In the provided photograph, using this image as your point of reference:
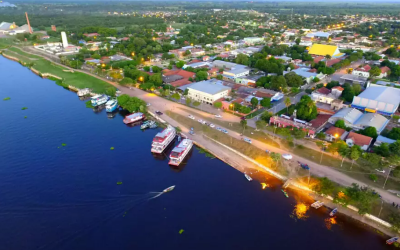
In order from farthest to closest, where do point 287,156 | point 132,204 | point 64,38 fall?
1. point 64,38
2. point 287,156
3. point 132,204

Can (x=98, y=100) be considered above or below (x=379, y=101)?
below

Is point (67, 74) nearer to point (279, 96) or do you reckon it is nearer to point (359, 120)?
point (279, 96)

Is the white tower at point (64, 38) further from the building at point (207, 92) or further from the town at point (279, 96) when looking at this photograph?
the building at point (207, 92)

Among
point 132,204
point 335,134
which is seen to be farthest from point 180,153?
point 335,134

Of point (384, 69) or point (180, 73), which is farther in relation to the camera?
point (384, 69)

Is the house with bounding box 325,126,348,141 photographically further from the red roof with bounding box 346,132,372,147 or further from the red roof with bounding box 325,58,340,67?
the red roof with bounding box 325,58,340,67

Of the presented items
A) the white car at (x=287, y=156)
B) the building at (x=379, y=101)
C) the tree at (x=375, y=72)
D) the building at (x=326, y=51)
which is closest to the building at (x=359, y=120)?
the building at (x=379, y=101)

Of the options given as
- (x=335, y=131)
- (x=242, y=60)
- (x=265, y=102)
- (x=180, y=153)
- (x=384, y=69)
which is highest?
(x=242, y=60)

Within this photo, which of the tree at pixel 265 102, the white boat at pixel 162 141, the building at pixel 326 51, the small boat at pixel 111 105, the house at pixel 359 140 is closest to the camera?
the house at pixel 359 140

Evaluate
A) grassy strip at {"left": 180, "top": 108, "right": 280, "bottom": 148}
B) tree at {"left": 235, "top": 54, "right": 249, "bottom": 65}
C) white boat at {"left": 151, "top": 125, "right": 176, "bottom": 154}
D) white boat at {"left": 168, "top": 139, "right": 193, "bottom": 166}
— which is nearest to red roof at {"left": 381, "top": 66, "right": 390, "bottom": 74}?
tree at {"left": 235, "top": 54, "right": 249, "bottom": 65}
